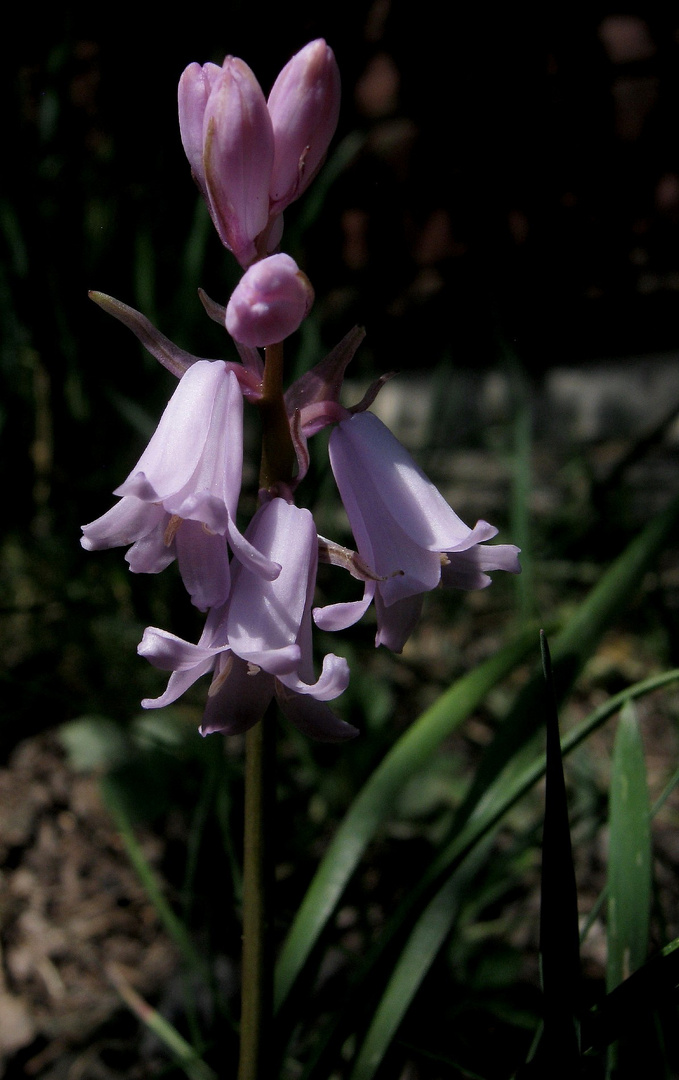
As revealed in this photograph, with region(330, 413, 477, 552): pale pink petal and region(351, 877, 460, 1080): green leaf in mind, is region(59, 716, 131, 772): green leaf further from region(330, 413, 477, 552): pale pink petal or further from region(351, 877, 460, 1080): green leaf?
region(330, 413, 477, 552): pale pink petal

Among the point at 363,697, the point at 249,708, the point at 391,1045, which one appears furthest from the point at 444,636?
the point at 249,708

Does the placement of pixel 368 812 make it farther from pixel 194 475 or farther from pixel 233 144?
pixel 233 144

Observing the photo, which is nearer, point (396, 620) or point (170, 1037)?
point (396, 620)

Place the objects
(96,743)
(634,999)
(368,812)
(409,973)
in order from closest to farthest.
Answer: (634,999)
(409,973)
(368,812)
(96,743)

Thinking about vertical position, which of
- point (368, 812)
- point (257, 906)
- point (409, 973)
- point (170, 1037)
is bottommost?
point (170, 1037)

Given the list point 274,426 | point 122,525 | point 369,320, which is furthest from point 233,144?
point 369,320

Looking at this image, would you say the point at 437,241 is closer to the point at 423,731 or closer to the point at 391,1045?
the point at 423,731

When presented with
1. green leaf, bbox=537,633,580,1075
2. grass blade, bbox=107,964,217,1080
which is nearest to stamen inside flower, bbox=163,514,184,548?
green leaf, bbox=537,633,580,1075

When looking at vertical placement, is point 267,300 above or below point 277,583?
above
